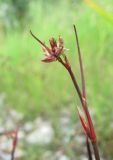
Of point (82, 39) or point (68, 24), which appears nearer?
point (82, 39)

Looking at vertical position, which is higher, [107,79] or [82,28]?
[82,28]

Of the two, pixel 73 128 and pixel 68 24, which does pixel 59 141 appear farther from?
pixel 68 24

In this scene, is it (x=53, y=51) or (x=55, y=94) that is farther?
(x=55, y=94)

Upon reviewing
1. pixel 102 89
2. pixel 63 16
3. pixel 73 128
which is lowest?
pixel 73 128

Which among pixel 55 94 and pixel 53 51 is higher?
pixel 55 94

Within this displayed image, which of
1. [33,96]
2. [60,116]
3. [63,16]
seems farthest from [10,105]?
[63,16]

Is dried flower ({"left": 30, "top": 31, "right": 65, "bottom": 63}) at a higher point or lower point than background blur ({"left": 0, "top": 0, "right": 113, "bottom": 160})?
lower

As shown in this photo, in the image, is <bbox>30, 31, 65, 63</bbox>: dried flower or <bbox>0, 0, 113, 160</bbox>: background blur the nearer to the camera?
<bbox>30, 31, 65, 63</bbox>: dried flower

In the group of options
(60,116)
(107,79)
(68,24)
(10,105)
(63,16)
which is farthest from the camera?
(63,16)
